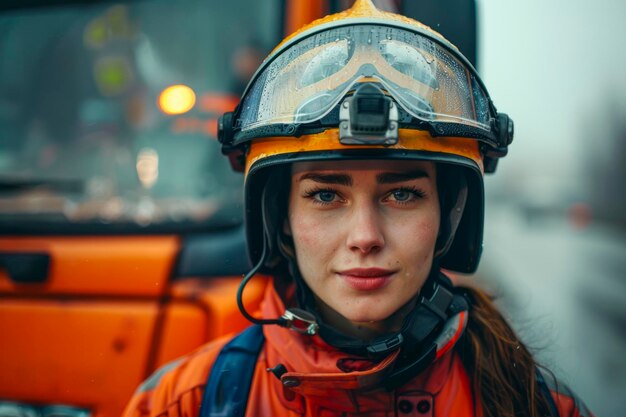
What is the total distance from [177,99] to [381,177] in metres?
1.84

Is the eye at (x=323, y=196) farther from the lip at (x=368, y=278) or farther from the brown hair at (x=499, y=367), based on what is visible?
the brown hair at (x=499, y=367)

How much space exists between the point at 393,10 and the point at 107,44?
1831mm

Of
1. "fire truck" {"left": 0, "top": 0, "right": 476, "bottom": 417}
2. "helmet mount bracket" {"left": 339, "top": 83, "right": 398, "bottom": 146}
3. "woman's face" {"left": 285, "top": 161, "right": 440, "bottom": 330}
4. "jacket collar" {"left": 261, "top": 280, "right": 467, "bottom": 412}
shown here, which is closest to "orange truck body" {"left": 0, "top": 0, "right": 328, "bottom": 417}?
"fire truck" {"left": 0, "top": 0, "right": 476, "bottom": 417}

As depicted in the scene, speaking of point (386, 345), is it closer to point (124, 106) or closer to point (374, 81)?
point (374, 81)

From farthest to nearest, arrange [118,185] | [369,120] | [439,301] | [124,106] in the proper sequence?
1. [124,106]
2. [118,185]
3. [439,301]
4. [369,120]

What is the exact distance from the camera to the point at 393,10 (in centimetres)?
196

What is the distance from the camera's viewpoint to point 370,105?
140cm

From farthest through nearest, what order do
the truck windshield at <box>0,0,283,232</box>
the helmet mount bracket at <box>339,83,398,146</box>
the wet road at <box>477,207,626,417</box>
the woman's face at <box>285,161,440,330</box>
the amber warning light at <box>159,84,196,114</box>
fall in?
the amber warning light at <box>159,84,196,114</box>, the truck windshield at <box>0,0,283,232</box>, the wet road at <box>477,207,626,417</box>, the woman's face at <box>285,161,440,330</box>, the helmet mount bracket at <box>339,83,398,146</box>

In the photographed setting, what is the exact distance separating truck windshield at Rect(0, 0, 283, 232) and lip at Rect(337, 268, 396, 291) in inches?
46.4

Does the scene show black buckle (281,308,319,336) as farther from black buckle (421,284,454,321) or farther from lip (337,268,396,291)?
black buckle (421,284,454,321)

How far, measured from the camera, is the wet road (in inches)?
79.4

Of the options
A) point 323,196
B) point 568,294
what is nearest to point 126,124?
point 323,196

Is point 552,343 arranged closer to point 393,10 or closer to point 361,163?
point 361,163

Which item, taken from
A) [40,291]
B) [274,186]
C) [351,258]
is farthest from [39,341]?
[351,258]
